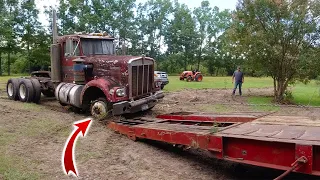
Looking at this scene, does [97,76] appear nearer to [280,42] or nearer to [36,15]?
[280,42]

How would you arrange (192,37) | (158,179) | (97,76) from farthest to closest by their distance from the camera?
(192,37) < (97,76) < (158,179)

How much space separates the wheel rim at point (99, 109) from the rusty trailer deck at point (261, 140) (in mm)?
2063

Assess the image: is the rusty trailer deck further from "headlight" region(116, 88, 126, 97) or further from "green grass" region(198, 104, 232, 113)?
"green grass" region(198, 104, 232, 113)

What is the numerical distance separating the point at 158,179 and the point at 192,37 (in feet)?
190

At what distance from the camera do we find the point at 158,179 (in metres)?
5.57

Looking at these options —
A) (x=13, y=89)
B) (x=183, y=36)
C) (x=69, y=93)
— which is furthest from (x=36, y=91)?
(x=183, y=36)

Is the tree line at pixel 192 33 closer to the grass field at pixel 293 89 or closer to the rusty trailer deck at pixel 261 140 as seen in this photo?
the grass field at pixel 293 89

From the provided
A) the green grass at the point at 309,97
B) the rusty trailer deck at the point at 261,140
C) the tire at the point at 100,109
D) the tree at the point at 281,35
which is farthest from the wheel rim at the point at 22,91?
the green grass at the point at 309,97

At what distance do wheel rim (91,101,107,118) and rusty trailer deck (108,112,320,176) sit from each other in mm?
2063

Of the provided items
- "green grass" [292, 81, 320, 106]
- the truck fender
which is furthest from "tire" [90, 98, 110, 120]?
"green grass" [292, 81, 320, 106]

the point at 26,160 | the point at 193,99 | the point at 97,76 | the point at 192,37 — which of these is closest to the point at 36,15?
the point at 192,37

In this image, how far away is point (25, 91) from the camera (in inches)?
502

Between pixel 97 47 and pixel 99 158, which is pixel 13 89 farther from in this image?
pixel 99 158

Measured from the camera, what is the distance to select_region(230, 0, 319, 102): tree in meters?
15.3
